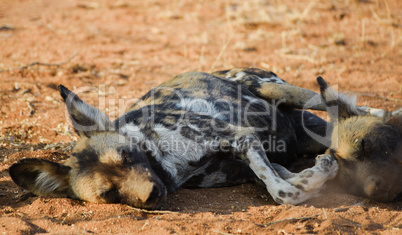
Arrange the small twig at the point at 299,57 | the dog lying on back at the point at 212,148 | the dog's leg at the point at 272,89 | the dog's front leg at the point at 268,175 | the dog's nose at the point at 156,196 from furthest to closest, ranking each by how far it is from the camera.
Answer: the small twig at the point at 299,57, the dog's leg at the point at 272,89, the dog's front leg at the point at 268,175, the dog lying on back at the point at 212,148, the dog's nose at the point at 156,196

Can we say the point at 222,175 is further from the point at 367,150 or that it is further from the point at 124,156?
the point at 367,150

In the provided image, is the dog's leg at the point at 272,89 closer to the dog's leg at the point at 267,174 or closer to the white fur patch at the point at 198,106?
the white fur patch at the point at 198,106

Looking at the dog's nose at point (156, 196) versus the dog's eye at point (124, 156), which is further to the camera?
the dog's eye at point (124, 156)

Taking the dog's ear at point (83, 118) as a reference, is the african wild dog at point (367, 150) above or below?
below

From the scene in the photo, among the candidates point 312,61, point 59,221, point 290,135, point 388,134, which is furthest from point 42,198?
point 312,61

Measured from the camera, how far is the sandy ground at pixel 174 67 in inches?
107

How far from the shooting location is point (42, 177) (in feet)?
10.1

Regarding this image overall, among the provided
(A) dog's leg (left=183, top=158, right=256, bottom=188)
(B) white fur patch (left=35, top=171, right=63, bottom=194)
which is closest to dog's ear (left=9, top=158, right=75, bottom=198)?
(B) white fur patch (left=35, top=171, right=63, bottom=194)

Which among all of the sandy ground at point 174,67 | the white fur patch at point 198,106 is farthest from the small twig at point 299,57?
the white fur patch at point 198,106

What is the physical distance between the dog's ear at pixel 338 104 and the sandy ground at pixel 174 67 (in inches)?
25.0

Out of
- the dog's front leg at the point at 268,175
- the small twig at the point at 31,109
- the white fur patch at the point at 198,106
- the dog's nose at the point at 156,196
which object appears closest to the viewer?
the dog's nose at the point at 156,196

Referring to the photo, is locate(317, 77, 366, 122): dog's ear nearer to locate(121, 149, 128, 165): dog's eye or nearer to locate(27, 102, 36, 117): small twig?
locate(121, 149, 128, 165): dog's eye

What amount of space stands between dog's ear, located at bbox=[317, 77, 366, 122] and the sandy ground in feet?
2.08

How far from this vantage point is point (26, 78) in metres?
5.89
